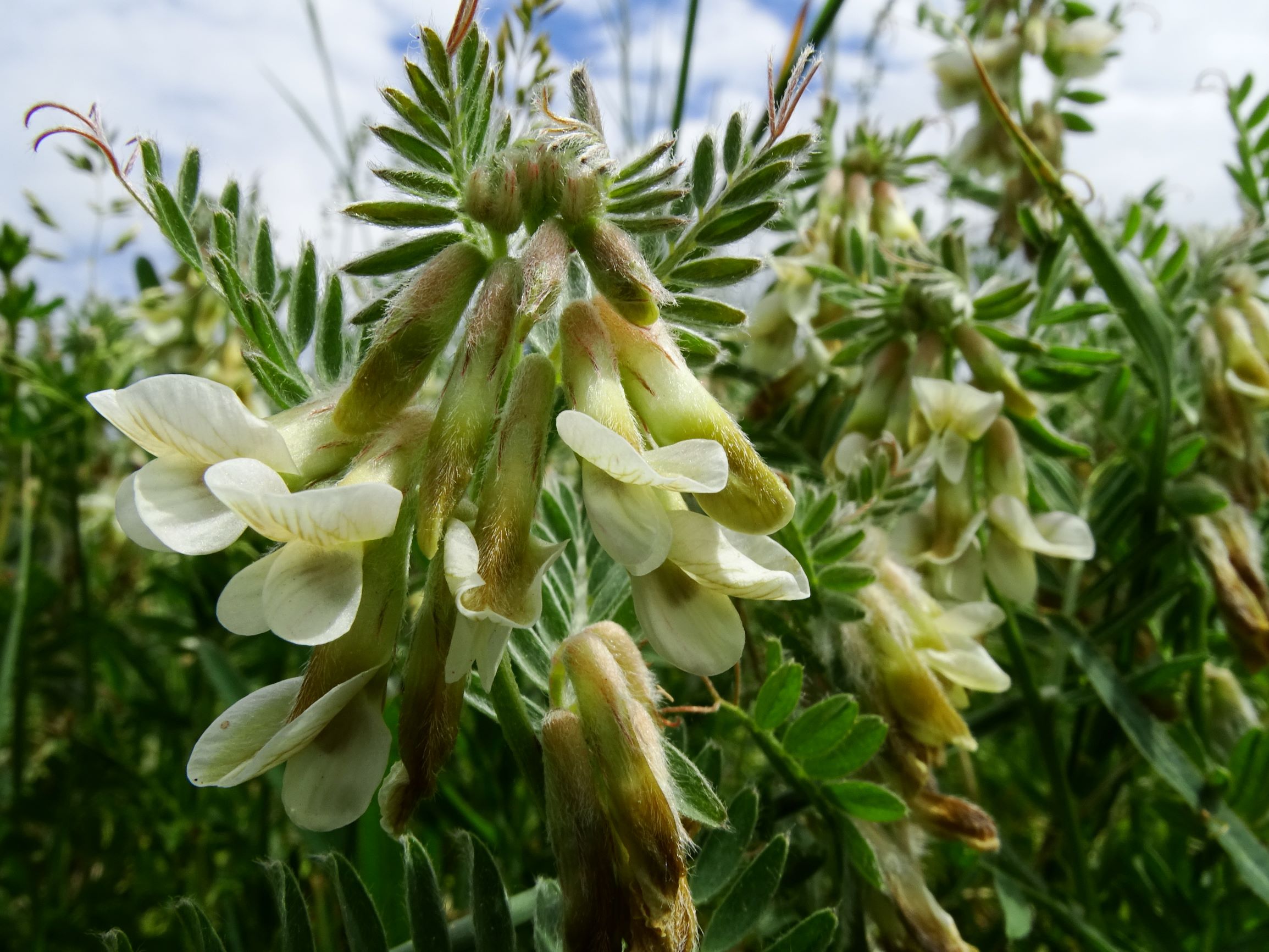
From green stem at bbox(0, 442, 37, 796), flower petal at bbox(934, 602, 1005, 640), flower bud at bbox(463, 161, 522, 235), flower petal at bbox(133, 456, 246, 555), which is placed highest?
flower bud at bbox(463, 161, 522, 235)

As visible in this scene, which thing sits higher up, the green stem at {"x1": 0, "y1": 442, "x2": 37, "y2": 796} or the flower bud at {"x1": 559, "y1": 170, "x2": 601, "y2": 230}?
the flower bud at {"x1": 559, "y1": 170, "x2": 601, "y2": 230}

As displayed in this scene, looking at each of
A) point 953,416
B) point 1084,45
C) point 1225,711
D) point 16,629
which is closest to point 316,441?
point 953,416

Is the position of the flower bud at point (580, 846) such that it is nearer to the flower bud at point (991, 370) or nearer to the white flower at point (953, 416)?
the white flower at point (953, 416)

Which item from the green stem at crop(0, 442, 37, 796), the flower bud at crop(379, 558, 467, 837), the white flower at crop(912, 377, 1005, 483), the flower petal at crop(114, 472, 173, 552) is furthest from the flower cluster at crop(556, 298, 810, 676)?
the green stem at crop(0, 442, 37, 796)

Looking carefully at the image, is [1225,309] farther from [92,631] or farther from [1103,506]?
[92,631]

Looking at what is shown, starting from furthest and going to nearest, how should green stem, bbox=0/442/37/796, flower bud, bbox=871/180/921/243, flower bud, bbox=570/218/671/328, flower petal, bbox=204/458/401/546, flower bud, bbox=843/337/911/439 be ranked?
1. flower bud, bbox=871/180/921/243
2. green stem, bbox=0/442/37/796
3. flower bud, bbox=843/337/911/439
4. flower bud, bbox=570/218/671/328
5. flower petal, bbox=204/458/401/546

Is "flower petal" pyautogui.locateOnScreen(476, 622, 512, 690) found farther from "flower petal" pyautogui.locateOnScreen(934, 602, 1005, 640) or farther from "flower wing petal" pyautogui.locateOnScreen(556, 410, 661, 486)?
"flower petal" pyautogui.locateOnScreen(934, 602, 1005, 640)

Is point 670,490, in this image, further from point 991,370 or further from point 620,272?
point 991,370

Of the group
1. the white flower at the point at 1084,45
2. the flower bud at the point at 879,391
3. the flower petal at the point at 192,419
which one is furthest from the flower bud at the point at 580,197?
the white flower at the point at 1084,45
